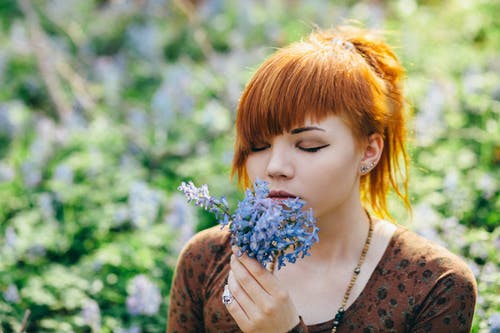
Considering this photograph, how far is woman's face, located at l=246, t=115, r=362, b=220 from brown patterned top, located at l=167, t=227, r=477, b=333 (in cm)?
33

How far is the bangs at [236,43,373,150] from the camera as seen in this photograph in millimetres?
1815

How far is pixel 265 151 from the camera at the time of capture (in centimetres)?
190

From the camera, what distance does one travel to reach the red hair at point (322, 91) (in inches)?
71.7

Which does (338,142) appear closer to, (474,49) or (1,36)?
(474,49)

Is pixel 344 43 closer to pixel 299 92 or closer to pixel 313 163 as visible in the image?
pixel 299 92

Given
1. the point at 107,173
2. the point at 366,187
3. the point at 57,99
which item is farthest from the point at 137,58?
the point at 366,187

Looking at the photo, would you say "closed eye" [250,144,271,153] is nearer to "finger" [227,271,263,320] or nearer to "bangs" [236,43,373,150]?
"bangs" [236,43,373,150]

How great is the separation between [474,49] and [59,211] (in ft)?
12.6

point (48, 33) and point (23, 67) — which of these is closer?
point (23, 67)

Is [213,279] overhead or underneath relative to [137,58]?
underneath

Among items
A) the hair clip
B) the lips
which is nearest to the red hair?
the hair clip

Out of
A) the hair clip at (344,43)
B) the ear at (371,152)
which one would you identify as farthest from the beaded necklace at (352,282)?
the hair clip at (344,43)

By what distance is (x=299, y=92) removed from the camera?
1817 mm

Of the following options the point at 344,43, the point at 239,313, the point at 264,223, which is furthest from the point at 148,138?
the point at 264,223
